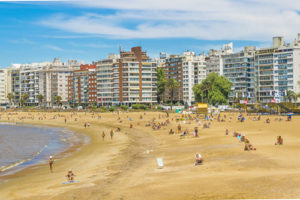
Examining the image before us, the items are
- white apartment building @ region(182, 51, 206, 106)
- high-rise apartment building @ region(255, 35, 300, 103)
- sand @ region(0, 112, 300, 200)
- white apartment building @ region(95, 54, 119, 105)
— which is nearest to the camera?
sand @ region(0, 112, 300, 200)

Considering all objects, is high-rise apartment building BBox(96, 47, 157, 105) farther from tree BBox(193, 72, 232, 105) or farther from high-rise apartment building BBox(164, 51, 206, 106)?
tree BBox(193, 72, 232, 105)

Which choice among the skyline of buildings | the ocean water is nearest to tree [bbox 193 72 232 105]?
the skyline of buildings

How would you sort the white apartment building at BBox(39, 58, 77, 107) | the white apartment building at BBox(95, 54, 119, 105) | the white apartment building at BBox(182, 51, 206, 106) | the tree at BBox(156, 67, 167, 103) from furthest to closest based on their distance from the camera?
1. the white apartment building at BBox(39, 58, 77, 107)
2. the white apartment building at BBox(182, 51, 206, 106)
3. the tree at BBox(156, 67, 167, 103)
4. the white apartment building at BBox(95, 54, 119, 105)

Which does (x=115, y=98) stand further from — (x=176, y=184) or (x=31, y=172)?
(x=176, y=184)

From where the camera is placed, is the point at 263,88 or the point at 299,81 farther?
the point at 263,88

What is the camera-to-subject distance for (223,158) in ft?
92.3

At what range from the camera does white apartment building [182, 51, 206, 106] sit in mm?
152375

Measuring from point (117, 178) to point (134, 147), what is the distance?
734 inches

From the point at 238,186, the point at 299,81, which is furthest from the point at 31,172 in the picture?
the point at 299,81

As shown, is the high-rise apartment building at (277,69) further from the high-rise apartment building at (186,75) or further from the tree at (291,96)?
the high-rise apartment building at (186,75)

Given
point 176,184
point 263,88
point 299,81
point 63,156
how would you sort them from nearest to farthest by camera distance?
point 176,184
point 63,156
point 299,81
point 263,88

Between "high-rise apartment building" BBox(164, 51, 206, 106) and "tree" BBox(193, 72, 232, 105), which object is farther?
"high-rise apartment building" BBox(164, 51, 206, 106)

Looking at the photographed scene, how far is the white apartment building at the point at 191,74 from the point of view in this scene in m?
152

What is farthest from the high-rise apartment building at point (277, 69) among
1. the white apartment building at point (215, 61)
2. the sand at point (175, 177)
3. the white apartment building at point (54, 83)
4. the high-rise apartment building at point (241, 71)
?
the white apartment building at point (54, 83)
